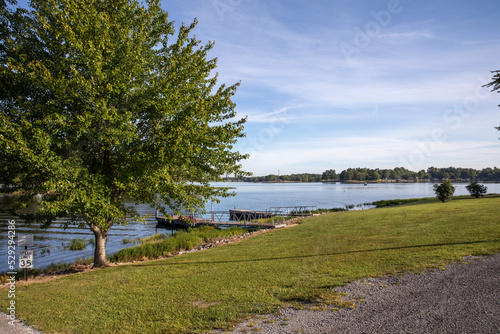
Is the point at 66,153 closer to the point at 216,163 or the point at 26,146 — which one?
the point at 26,146

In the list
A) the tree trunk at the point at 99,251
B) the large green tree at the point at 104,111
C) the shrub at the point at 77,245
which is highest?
the large green tree at the point at 104,111

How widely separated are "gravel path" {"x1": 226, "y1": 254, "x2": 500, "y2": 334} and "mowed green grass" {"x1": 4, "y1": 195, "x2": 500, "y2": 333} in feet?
1.99

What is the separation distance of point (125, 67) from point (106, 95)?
1.15 meters

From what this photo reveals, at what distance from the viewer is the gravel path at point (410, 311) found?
507cm

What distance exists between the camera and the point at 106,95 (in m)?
10.5

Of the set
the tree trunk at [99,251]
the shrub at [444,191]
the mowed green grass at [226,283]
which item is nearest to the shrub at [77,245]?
the tree trunk at [99,251]

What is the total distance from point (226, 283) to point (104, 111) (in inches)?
249

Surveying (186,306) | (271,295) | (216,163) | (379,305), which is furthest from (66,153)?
(379,305)

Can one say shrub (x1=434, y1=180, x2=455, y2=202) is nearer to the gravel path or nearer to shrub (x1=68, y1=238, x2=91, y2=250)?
the gravel path

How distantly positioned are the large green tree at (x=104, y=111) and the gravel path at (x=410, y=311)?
653 centimetres

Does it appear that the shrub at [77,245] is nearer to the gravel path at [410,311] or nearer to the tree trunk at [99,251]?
the tree trunk at [99,251]

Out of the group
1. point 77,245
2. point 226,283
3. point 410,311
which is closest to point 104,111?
point 226,283

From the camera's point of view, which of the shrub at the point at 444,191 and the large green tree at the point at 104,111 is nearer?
the large green tree at the point at 104,111

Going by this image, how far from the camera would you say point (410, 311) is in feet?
18.5
